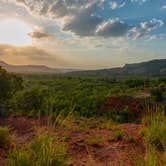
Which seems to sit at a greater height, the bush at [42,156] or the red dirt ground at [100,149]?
the bush at [42,156]

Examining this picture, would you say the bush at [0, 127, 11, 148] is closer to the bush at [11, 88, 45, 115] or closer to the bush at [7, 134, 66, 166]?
the bush at [7, 134, 66, 166]

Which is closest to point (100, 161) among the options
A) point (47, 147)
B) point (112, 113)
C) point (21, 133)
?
point (47, 147)

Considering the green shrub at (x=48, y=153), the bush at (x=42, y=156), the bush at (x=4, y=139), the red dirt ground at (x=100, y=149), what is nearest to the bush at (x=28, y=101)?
the red dirt ground at (x=100, y=149)

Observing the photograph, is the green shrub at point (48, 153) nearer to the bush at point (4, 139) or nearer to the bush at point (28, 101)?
the bush at point (4, 139)

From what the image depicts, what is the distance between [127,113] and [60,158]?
33.4 feet

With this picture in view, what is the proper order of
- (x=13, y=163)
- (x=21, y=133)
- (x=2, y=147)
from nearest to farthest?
(x=13, y=163) < (x=2, y=147) < (x=21, y=133)

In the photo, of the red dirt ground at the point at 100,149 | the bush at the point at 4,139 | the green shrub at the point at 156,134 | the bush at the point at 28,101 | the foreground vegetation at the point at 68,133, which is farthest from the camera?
the bush at the point at 28,101

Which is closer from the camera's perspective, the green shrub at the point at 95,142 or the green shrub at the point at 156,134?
the green shrub at the point at 156,134

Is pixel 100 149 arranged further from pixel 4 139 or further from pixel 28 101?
pixel 28 101

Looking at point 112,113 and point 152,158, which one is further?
point 112,113

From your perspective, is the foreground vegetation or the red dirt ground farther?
the red dirt ground

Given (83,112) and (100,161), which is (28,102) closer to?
(83,112)

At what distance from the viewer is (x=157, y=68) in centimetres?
13575

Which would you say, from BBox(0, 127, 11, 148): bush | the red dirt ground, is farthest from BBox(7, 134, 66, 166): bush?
BBox(0, 127, 11, 148): bush
